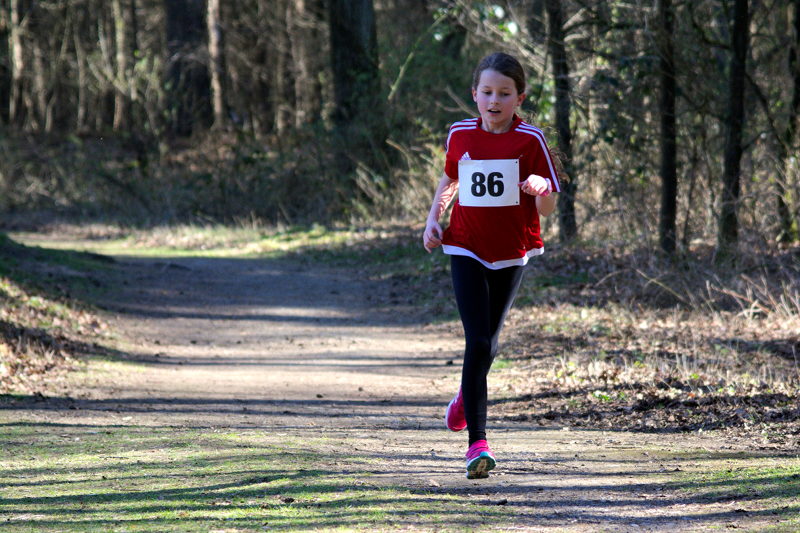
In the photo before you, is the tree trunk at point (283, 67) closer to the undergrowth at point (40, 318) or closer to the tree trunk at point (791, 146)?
the undergrowth at point (40, 318)

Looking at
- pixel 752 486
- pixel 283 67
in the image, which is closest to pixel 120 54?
pixel 283 67

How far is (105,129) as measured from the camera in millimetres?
37094

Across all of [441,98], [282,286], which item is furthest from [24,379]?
[441,98]

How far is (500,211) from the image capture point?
15.9ft

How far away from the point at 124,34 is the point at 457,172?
1455 inches

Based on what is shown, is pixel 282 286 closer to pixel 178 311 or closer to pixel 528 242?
pixel 178 311

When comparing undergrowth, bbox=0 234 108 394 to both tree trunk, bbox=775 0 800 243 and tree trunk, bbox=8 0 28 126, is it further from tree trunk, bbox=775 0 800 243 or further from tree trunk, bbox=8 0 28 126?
tree trunk, bbox=8 0 28 126

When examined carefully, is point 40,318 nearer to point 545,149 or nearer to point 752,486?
point 545,149

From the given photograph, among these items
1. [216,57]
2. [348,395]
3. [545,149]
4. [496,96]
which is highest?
[216,57]

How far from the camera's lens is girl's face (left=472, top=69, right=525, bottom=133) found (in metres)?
4.79

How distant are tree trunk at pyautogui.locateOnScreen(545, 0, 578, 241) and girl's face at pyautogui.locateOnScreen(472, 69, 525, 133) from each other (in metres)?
8.93

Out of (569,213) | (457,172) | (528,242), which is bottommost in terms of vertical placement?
(569,213)

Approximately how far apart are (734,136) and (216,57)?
21.2 metres

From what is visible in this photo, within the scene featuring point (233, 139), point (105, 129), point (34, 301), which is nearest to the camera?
point (34, 301)
